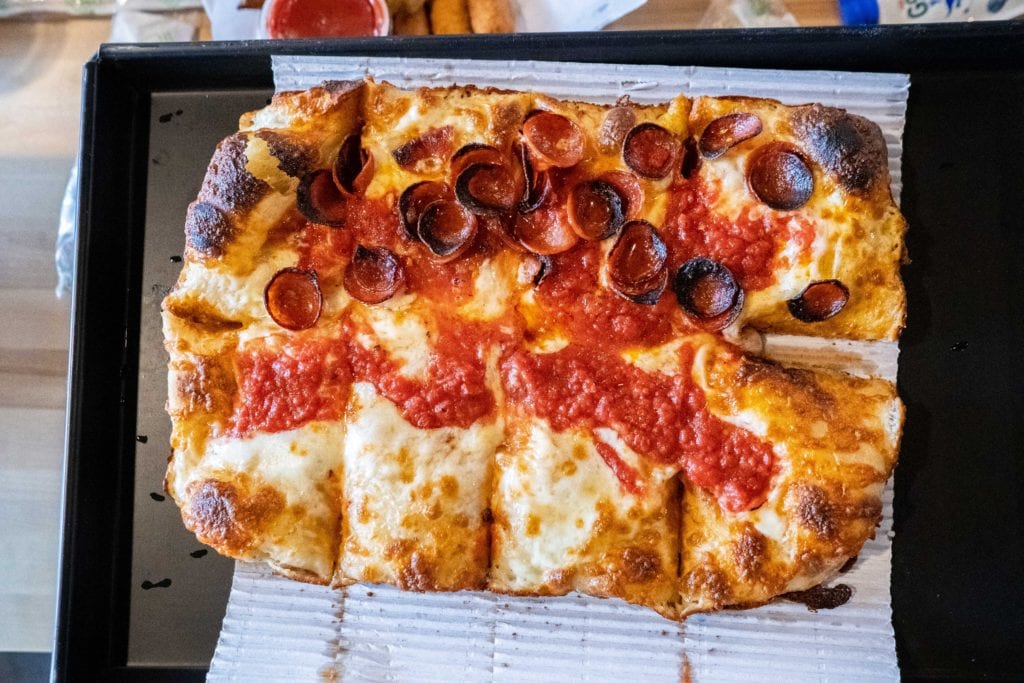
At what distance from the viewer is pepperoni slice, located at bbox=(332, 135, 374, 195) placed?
9.61ft

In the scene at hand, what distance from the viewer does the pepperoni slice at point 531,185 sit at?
2.90 meters

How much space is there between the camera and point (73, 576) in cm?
311

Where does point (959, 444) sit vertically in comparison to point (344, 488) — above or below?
above

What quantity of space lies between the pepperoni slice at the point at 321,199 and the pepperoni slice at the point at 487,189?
501mm

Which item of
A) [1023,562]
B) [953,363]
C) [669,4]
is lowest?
[1023,562]

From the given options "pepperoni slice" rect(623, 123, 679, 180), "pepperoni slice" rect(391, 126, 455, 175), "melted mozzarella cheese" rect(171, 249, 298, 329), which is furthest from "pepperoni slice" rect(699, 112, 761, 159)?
"melted mozzarella cheese" rect(171, 249, 298, 329)

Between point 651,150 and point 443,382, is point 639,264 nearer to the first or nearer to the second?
point 651,150

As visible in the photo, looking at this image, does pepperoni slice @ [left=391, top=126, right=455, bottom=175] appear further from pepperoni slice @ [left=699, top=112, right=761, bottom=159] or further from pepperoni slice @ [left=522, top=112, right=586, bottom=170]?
pepperoni slice @ [left=699, top=112, right=761, bottom=159]

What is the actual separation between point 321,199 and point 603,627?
207 centimetres

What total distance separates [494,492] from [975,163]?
8.22 feet

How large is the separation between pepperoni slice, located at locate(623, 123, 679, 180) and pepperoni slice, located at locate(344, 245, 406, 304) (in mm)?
970

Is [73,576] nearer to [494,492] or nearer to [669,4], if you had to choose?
[494,492]

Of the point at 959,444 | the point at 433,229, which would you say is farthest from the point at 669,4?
the point at 959,444

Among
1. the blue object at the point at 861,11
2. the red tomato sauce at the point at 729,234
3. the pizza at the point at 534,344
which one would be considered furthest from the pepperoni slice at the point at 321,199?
the blue object at the point at 861,11
